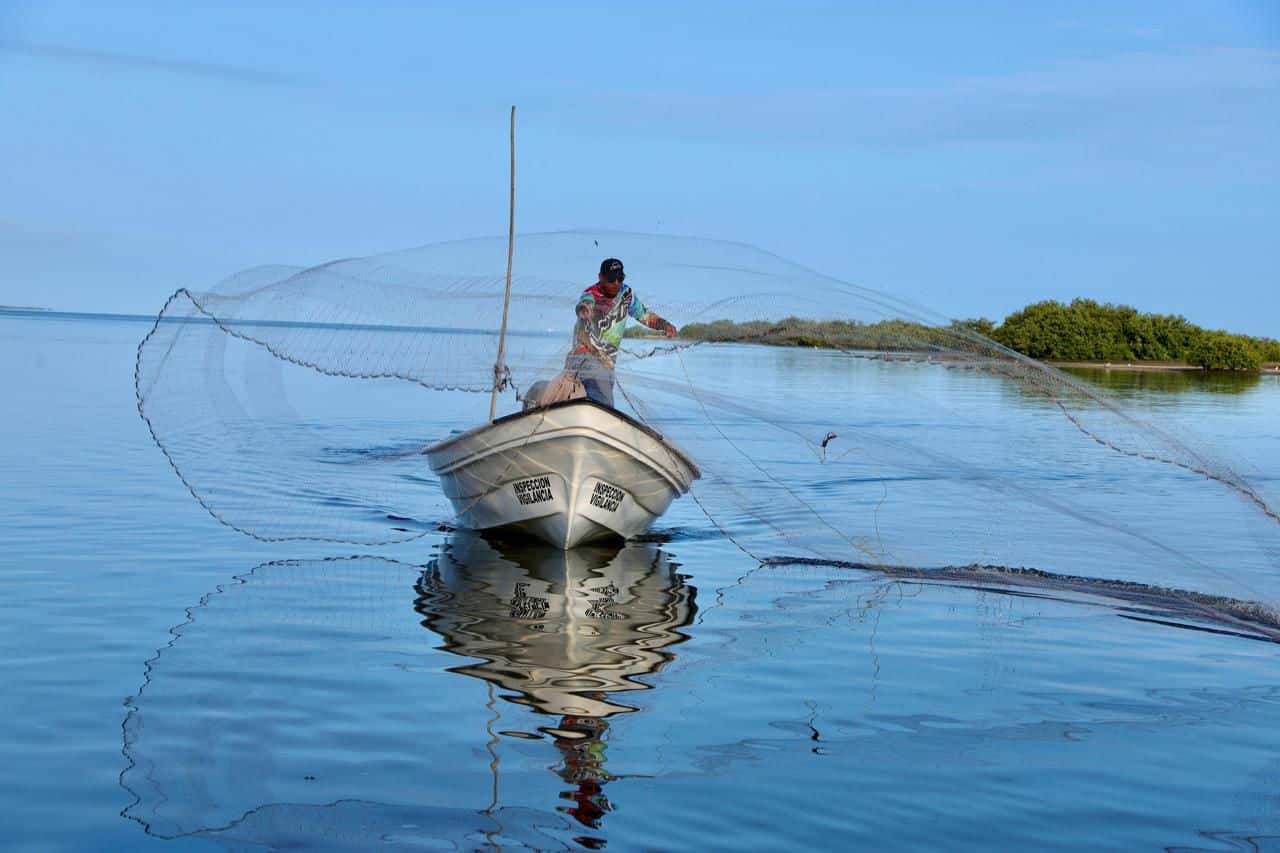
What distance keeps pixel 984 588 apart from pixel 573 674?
4650mm

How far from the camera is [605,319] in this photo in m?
12.5

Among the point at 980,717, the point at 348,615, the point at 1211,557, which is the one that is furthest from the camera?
the point at 1211,557

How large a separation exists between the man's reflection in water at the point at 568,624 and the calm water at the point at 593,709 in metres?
0.04

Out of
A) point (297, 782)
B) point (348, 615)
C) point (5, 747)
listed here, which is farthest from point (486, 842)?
point (348, 615)

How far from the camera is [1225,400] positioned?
46125mm

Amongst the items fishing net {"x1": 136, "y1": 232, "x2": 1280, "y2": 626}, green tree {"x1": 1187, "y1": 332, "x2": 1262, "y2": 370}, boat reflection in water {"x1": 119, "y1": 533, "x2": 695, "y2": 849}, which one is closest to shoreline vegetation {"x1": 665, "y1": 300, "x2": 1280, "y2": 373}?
green tree {"x1": 1187, "y1": 332, "x2": 1262, "y2": 370}

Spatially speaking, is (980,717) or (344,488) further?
(344,488)

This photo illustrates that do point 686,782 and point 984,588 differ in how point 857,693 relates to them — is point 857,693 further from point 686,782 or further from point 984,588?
point 984,588

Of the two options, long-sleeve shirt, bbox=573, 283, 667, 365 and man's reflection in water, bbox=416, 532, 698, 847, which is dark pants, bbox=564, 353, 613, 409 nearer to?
long-sleeve shirt, bbox=573, 283, 667, 365

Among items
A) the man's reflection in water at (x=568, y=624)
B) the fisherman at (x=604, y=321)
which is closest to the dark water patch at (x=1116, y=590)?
the man's reflection in water at (x=568, y=624)

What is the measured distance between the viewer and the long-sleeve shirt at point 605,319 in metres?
12.3

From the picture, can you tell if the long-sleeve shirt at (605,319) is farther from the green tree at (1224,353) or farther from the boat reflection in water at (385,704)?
the green tree at (1224,353)

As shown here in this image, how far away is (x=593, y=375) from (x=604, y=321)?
604mm

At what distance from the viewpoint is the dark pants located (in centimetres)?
1257
